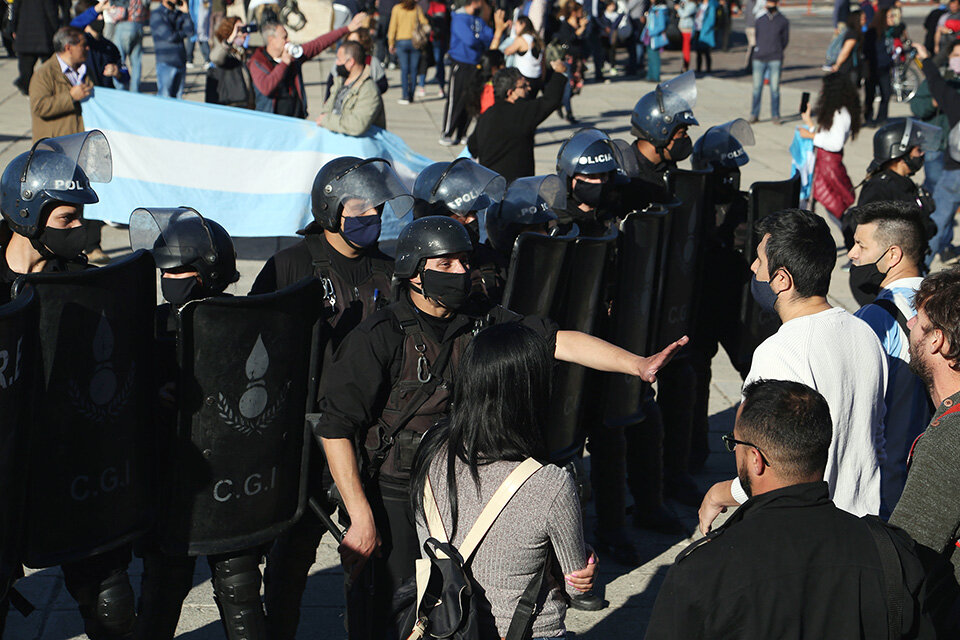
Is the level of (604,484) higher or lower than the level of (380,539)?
lower

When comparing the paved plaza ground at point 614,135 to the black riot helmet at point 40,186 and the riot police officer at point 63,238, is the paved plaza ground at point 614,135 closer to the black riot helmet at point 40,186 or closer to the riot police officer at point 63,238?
the riot police officer at point 63,238

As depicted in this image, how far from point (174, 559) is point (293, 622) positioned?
0.56m

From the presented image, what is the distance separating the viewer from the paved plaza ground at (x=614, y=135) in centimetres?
438

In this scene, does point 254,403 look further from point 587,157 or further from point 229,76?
point 229,76

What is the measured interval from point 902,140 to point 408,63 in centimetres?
1206

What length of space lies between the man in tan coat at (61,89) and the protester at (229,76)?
75.8 inches

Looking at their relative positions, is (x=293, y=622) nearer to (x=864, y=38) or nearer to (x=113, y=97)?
(x=113, y=97)

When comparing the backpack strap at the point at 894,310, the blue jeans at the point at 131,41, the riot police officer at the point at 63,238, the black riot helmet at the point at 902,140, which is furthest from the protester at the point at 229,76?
the backpack strap at the point at 894,310

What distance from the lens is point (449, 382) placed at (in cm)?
331

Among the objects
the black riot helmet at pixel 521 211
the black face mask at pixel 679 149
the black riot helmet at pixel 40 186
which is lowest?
the black riot helmet at pixel 521 211

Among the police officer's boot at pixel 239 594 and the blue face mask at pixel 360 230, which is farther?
the blue face mask at pixel 360 230

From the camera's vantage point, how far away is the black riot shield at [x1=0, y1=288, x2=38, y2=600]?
2.76 metres

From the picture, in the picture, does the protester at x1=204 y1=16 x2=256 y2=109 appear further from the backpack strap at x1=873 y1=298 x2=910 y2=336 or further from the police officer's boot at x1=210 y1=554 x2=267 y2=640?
the backpack strap at x1=873 y1=298 x2=910 y2=336

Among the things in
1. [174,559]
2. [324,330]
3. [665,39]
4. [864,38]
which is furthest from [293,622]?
[665,39]
